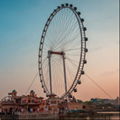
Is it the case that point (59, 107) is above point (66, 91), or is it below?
below

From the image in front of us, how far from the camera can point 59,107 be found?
192ft

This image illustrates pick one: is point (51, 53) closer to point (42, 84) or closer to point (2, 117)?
point (42, 84)

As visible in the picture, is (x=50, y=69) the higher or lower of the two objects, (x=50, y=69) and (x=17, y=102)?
the higher

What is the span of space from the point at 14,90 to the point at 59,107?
2077 centimetres

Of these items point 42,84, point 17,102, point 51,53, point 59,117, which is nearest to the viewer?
point 59,117

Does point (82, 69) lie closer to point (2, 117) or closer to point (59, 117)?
point (59, 117)

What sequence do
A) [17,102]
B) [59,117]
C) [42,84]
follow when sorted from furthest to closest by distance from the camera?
[17,102]
[42,84]
[59,117]

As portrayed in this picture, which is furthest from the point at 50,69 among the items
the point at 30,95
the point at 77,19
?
the point at 30,95

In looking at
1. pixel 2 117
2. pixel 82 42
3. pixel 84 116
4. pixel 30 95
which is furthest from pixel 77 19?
pixel 30 95

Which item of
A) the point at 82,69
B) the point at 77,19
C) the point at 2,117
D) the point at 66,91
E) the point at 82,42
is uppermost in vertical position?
the point at 77,19

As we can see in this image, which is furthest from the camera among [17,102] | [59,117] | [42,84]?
[17,102]

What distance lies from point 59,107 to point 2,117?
40.4ft

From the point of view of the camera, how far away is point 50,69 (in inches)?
2052

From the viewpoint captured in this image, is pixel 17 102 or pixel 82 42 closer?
pixel 82 42
